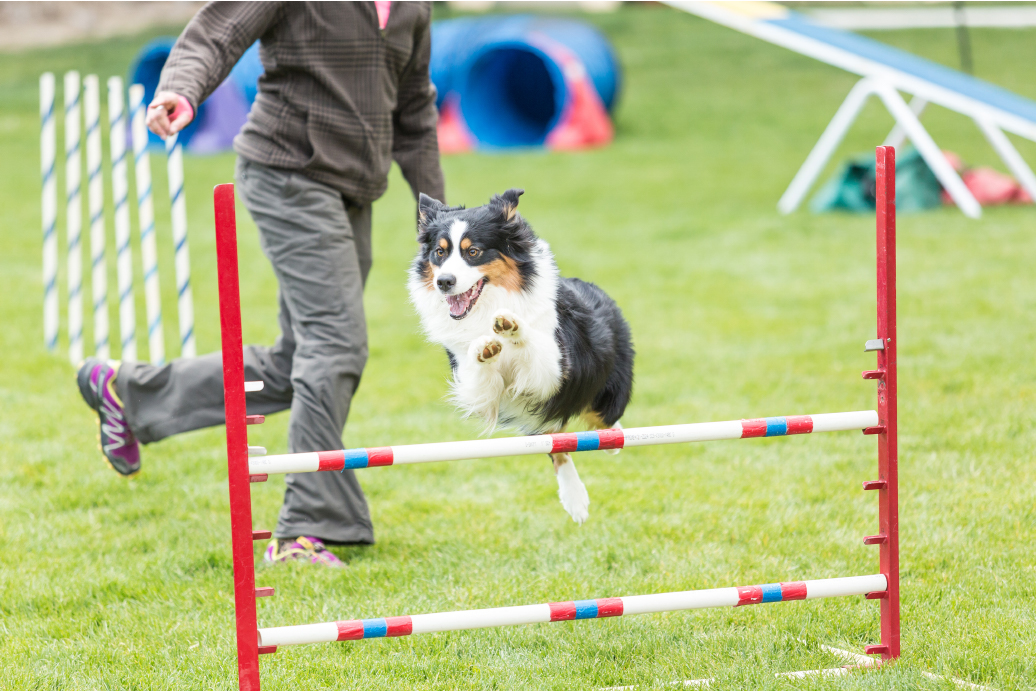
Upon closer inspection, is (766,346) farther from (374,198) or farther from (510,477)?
(374,198)

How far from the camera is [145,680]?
2.92m

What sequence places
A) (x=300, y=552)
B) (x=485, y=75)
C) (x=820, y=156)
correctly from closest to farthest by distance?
(x=300, y=552), (x=820, y=156), (x=485, y=75)

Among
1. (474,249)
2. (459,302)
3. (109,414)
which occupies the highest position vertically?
(474,249)

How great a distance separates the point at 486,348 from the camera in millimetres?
2623

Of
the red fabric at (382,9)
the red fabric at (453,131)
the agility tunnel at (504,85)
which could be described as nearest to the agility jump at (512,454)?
the red fabric at (382,9)

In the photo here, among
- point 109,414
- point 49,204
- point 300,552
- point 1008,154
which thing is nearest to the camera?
point 300,552

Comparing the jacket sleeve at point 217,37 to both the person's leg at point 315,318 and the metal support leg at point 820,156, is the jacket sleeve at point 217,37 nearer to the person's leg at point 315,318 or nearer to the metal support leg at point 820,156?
the person's leg at point 315,318

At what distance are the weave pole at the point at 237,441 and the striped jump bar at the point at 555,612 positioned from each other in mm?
57

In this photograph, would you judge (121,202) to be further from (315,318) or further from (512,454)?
(512,454)

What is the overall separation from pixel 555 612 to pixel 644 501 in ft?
5.59

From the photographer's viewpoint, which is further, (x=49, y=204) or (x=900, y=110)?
(x=900, y=110)

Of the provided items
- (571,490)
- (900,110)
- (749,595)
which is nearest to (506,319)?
(571,490)

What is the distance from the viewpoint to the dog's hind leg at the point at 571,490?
3.24 m

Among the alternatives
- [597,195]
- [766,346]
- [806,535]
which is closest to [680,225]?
[597,195]
